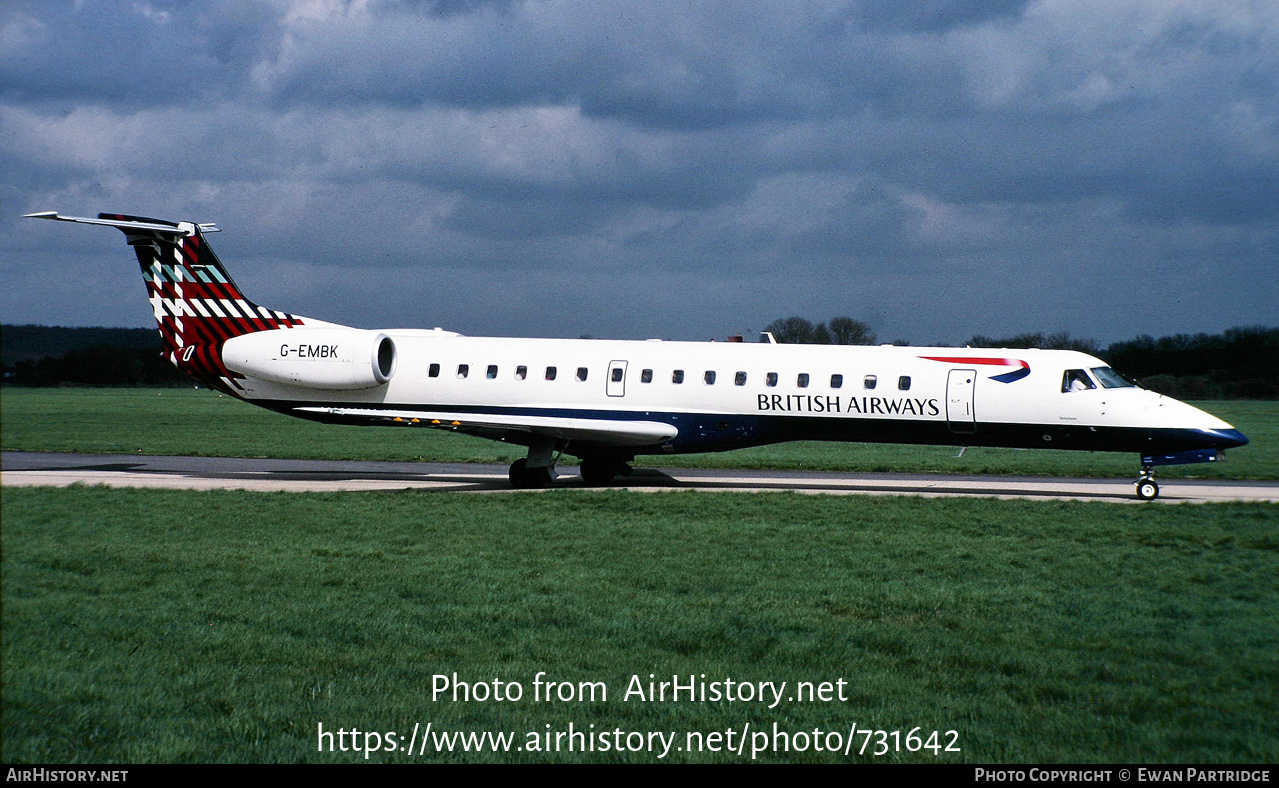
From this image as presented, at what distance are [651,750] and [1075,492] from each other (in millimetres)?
19935

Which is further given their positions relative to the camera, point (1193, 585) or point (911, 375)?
point (911, 375)

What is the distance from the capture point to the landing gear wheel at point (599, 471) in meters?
25.8

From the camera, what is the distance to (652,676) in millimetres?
8047

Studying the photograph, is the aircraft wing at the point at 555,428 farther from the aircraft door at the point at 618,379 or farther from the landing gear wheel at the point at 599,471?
the landing gear wheel at the point at 599,471

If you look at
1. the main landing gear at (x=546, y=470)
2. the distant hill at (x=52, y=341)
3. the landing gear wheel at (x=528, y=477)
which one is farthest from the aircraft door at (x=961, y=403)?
the distant hill at (x=52, y=341)

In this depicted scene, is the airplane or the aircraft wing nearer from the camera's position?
the airplane

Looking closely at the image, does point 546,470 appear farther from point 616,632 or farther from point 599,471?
point 616,632

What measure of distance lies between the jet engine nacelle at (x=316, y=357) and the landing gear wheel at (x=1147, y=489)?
1740 cm

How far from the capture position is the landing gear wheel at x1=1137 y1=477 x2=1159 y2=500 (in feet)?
72.5

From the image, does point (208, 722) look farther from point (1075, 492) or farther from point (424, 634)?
point (1075, 492)

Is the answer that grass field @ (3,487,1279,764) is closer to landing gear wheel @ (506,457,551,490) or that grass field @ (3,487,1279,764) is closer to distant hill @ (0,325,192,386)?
distant hill @ (0,325,192,386)

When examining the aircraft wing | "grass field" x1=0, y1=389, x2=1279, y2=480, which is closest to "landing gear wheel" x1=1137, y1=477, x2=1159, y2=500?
"grass field" x1=0, y1=389, x2=1279, y2=480

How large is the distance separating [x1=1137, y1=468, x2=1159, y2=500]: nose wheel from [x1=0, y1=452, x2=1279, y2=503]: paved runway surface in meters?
0.27

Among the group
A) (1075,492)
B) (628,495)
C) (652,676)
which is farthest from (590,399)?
(652,676)
